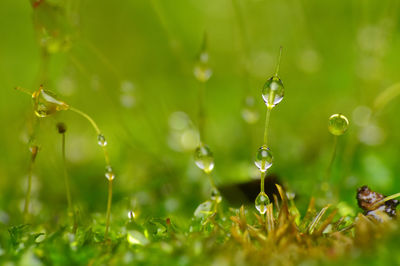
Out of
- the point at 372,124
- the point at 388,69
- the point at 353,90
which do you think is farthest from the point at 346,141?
the point at 388,69

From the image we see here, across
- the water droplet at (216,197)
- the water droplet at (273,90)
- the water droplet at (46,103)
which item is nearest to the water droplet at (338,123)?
the water droplet at (273,90)

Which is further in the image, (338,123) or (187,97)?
(187,97)

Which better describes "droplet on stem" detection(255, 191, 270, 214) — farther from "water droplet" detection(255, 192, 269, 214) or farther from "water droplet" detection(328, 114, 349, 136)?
"water droplet" detection(328, 114, 349, 136)

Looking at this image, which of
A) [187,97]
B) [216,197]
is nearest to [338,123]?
Result: [216,197]

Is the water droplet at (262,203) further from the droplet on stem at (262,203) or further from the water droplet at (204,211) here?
the water droplet at (204,211)

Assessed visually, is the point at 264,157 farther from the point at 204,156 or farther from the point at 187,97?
the point at 187,97

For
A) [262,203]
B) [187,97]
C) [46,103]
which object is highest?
[187,97]

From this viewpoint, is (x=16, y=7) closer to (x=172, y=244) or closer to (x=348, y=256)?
(x=172, y=244)
